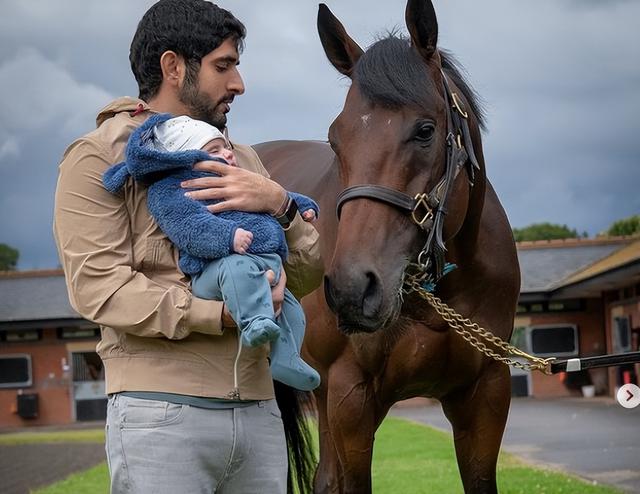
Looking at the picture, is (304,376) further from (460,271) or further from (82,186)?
(460,271)

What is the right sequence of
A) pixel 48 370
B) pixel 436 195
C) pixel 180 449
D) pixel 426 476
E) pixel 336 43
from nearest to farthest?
pixel 180 449
pixel 436 195
pixel 336 43
pixel 426 476
pixel 48 370

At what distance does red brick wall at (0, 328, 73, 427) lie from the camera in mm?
28828

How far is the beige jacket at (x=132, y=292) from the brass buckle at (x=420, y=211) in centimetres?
89

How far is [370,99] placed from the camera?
3266 millimetres

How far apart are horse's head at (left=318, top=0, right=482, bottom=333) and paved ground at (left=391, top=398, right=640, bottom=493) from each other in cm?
547

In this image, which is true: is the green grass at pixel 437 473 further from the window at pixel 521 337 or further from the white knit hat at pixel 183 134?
the window at pixel 521 337

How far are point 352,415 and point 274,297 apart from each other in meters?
1.70

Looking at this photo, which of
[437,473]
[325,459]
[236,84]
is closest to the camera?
[236,84]

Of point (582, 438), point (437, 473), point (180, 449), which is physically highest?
point (180, 449)

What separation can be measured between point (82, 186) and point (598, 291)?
25686mm

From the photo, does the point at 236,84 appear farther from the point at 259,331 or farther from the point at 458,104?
the point at 458,104

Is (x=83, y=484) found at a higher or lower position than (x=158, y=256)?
lower

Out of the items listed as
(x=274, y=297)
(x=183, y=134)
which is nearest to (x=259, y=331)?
(x=274, y=297)

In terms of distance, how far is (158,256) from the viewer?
239 cm
